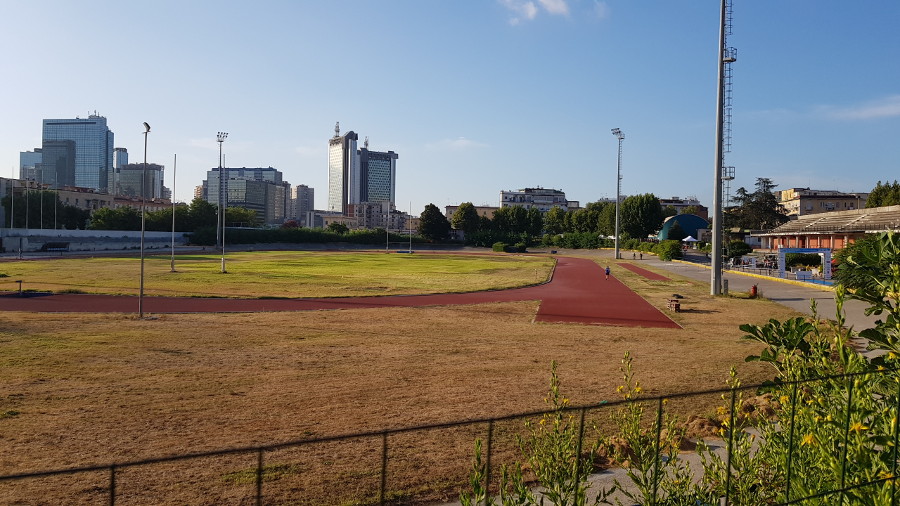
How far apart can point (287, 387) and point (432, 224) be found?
116 meters

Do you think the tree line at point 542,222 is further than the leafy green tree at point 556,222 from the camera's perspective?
No

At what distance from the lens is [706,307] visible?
28156mm

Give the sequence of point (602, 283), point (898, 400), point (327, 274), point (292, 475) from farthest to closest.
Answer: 1. point (327, 274)
2. point (602, 283)
3. point (292, 475)
4. point (898, 400)

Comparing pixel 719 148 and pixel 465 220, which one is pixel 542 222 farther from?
pixel 719 148

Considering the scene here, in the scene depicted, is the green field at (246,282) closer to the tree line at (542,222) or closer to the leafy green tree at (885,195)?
the leafy green tree at (885,195)

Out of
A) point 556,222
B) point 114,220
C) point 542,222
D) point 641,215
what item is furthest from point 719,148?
point 556,222

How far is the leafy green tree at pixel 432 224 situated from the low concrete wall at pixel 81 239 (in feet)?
160

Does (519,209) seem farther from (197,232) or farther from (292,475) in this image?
(292,475)

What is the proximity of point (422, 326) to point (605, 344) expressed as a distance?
22.9ft

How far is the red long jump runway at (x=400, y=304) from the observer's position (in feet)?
82.6

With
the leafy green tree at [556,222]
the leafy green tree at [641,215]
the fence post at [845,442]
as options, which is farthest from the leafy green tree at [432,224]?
the fence post at [845,442]

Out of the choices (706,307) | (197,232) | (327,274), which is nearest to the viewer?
(706,307)

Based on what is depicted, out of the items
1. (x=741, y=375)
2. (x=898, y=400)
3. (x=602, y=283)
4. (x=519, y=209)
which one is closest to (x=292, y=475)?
(x=898, y=400)

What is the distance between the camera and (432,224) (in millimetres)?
128250
